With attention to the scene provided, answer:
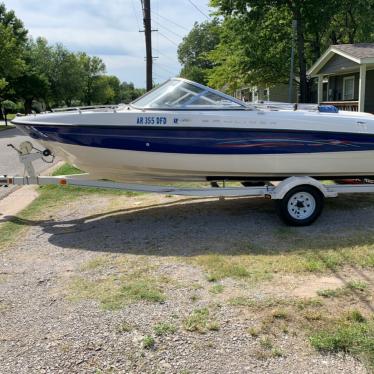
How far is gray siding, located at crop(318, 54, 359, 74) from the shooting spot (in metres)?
19.9

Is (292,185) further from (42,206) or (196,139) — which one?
(42,206)

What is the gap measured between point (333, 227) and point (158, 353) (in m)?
3.70

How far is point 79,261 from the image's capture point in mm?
5160

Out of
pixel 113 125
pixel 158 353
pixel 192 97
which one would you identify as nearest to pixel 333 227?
pixel 192 97

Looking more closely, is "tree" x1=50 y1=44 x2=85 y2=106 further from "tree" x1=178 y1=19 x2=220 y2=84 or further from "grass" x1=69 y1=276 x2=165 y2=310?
"grass" x1=69 y1=276 x2=165 y2=310

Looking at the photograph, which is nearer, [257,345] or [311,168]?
[257,345]

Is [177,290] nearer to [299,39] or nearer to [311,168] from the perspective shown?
[311,168]

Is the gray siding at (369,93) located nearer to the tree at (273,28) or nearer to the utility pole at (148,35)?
the tree at (273,28)

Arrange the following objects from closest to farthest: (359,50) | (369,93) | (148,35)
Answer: (359,50) < (148,35) < (369,93)

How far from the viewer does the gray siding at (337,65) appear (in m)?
19.9

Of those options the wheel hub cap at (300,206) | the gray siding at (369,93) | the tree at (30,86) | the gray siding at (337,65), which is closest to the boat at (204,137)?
the wheel hub cap at (300,206)

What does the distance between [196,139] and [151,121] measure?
2.11 ft

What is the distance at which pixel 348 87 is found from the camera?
73.4ft

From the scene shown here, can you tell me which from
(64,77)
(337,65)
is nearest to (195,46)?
(64,77)
